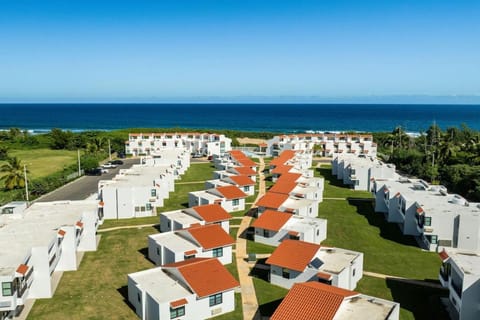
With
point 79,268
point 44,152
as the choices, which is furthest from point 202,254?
point 44,152

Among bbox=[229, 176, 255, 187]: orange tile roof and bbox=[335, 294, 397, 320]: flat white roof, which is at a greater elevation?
bbox=[229, 176, 255, 187]: orange tile roof

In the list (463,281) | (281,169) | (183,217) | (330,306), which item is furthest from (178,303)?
(281,169)

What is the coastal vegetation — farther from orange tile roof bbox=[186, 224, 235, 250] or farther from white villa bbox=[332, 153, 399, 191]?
orange tile roof bbox=[186, 224, 235, 250]

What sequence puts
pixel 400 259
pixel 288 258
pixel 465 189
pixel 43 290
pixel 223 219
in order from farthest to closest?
pixel 465 189
pixel 223 219
pixel 400 259
pixel 288 258
pixel 43 290

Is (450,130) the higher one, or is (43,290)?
(450,130)

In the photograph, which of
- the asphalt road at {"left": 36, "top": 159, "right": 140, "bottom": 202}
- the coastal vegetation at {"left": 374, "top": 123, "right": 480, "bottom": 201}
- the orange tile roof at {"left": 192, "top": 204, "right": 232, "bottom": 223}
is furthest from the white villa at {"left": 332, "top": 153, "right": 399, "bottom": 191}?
the asphalt road at {"left": 36, "top": 159, "right": 140, "bottom": 202}

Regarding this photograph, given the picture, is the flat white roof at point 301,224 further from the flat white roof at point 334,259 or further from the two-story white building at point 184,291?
the two-story white building at point 184,291

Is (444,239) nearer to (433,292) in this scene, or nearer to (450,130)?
(433,292)
